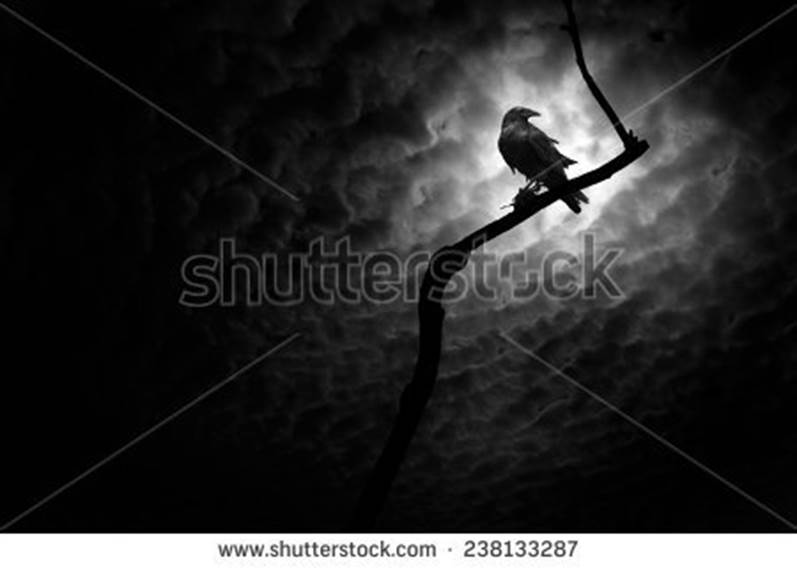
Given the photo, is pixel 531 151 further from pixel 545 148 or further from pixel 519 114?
pixel 519 114

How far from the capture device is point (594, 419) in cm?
503

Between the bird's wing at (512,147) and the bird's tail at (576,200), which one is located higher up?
the bird's wing at (512,147)

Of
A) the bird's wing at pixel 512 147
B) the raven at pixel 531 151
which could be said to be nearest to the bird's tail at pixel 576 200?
the raven at pixel 531 151

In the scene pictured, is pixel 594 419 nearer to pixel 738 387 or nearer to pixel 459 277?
pixel 738 387

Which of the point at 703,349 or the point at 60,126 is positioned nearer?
the point at 60,126

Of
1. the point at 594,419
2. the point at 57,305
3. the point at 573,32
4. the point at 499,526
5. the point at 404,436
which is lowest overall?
the point at 404,436

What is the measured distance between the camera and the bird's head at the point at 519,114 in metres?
2.77

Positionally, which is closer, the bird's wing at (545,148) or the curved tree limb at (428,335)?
the curved tree limb at (428,335)

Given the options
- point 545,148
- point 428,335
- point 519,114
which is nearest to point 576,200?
point 545,148

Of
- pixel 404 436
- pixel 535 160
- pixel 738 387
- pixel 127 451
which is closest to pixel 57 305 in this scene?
pixel 127 451

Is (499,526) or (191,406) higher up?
(191,406)

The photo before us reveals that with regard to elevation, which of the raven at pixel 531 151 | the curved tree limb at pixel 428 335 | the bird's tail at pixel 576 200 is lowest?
the curved tree limb at pixel 428 335

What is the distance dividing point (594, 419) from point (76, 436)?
3.82m

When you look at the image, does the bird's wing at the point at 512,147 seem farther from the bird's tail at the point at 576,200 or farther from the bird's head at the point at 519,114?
the bird's tail at the point at 576,200
